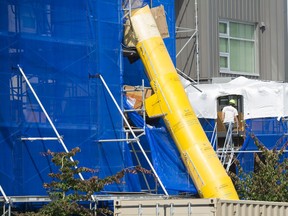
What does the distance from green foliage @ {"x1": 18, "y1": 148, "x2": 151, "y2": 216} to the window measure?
45.1 ft

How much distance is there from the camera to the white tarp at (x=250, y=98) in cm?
3453

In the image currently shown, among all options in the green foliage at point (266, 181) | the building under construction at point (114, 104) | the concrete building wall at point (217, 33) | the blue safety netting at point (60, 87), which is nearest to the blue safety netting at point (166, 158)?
the building under construction at point (114, 104)

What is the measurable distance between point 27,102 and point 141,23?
5.33 meters

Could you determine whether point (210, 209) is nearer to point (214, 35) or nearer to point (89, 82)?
point (89, 82)

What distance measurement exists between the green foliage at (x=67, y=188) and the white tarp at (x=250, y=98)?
9.06 meters

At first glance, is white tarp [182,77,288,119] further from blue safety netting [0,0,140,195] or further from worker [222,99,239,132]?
blue safety netting [0,0,140,195]

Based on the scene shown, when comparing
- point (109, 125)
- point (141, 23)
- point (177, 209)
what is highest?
point (141, 23)

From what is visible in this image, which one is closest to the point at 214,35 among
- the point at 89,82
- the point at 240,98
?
the point at 240,98

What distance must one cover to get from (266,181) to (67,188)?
765cm

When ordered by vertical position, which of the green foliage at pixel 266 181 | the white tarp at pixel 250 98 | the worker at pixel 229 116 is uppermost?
the white tarp at pixel 250 98

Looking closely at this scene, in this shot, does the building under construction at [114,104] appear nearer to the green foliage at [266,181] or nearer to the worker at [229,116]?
the worker at [229,116]

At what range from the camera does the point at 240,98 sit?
35.7 meters

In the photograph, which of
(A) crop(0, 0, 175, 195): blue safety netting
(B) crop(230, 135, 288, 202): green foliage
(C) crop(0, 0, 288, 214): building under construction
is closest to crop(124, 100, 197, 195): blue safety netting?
(C) crop(0, 0, 288, 214): building under construction

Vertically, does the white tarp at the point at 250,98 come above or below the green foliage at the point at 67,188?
above
